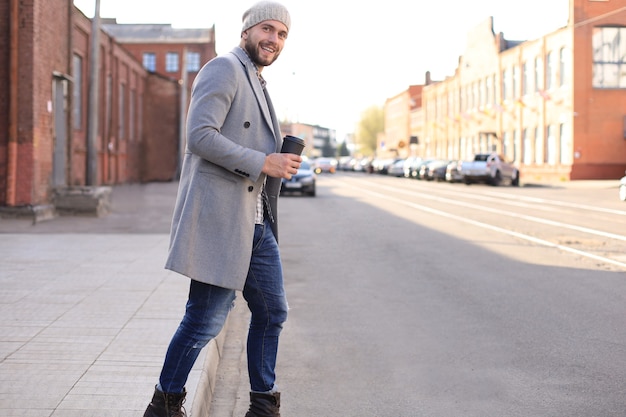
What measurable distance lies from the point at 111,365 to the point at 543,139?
4494cm

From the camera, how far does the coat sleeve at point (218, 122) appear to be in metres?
3.35

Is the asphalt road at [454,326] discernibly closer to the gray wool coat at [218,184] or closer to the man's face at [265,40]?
the gray wool coat at [218,184]

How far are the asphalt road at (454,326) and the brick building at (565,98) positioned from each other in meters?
29.8

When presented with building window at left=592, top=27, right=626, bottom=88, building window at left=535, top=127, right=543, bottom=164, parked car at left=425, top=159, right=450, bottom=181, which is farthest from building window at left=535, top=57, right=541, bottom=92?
parked car at left=425, top=159, right=450, bottom=181

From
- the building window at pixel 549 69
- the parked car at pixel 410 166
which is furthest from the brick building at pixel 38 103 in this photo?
the parked car at pixel 410 166

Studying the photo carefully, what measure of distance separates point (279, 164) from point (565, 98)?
1688 inches

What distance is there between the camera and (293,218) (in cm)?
1861

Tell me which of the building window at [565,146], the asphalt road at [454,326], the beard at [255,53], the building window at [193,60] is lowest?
the asphalt road at [454,326]

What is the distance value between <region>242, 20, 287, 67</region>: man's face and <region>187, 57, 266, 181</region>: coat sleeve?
0.18 metres

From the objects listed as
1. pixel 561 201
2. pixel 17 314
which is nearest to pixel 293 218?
pixel 561 201

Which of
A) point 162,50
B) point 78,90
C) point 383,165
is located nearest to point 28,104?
point 78,90

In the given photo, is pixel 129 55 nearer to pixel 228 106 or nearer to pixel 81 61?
pixel 81 61

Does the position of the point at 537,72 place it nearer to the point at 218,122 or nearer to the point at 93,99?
the point at 93,99

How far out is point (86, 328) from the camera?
232 inches
